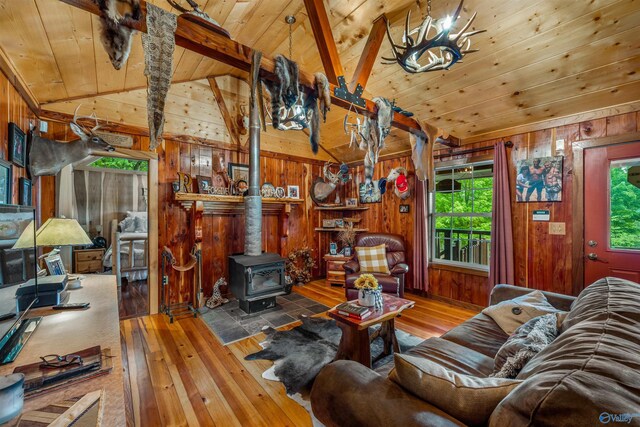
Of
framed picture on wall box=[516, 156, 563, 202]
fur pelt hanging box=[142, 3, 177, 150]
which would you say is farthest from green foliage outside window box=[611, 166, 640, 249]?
fur pelt hanging box=[142, 3, 177, 150]

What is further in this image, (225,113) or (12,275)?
(225,113)

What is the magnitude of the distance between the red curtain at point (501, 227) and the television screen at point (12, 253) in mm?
4204

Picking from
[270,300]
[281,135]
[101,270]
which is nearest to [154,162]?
[281,135]

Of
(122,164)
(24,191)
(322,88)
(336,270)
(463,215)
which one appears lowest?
(336,270)

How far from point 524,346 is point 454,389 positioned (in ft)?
1.91

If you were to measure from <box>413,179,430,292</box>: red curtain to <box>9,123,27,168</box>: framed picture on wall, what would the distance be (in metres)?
4.41

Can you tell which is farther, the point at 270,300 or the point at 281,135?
the point at 281,135

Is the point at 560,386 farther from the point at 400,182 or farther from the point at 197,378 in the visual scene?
the point at 400,182

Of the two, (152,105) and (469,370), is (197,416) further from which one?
(152,105)

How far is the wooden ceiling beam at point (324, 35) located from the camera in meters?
2.32

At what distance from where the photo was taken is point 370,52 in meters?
2.65

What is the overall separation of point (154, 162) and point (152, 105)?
226cm

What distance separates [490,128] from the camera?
3473mm

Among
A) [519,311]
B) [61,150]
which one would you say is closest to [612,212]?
[519,311]
